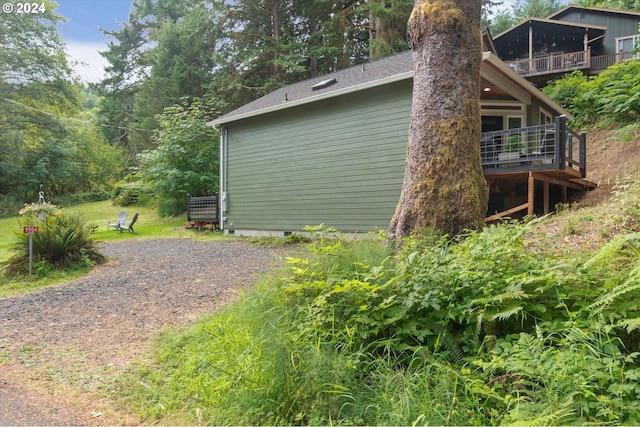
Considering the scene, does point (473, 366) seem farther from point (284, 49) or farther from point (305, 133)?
point (284, 49)

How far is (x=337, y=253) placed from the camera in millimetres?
3041

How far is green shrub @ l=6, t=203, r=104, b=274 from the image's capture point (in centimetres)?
658

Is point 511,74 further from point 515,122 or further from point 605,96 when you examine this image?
point 605,96

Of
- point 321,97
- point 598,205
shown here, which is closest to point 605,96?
point 598,205

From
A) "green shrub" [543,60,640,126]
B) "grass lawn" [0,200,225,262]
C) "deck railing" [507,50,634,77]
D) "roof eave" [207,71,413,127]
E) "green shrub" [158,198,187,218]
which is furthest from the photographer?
"deck railing" [507,50,634,77]

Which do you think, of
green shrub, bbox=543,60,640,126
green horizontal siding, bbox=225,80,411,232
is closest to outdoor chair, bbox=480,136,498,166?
green horizontal siding, bbox=225,80,411,232

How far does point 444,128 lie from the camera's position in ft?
12.6

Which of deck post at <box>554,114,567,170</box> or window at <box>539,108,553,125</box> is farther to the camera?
window at <box>539,108,553,125</box>

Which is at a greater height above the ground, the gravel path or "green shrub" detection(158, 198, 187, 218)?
"green shrub" detection(158, 198, 187, 218)

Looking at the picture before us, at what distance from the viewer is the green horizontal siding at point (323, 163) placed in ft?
28.1

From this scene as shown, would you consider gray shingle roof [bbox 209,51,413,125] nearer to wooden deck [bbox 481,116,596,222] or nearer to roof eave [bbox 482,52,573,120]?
roof eave [bbox 482,52,573,120]

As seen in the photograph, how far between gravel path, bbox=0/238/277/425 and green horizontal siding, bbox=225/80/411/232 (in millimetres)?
2794

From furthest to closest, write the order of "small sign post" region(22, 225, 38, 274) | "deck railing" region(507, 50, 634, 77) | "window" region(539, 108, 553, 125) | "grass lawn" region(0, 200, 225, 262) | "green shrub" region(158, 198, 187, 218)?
"deck railing" region(507, 50, 634, 77) → "green shrub" region(158, 198, 187, 218) → "grass lawn" region(0, 200, 225, 262) → "window" region(539, 108, 553, 125) → "small sign post" region(22, 225, 38, 274)

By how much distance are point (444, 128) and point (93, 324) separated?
428 centimetres
